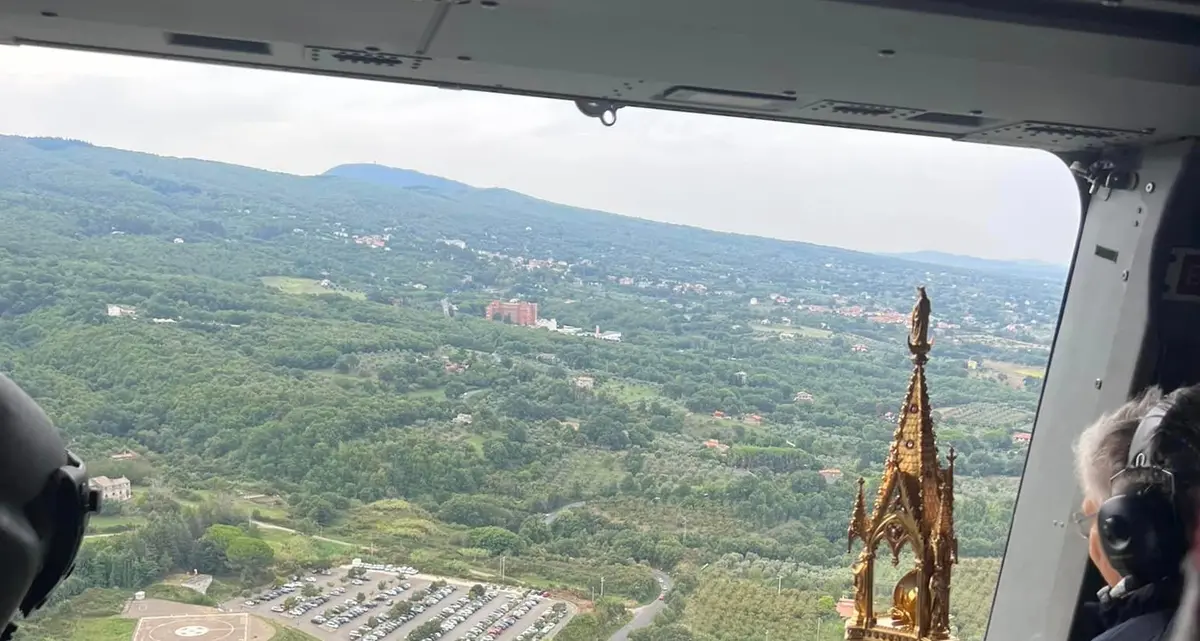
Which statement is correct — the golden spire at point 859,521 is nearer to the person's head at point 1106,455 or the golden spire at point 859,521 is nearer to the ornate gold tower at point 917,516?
the ornate gold tower at point 917,516

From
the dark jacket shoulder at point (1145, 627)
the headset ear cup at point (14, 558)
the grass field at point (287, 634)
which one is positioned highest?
the dark jacket shoulder at point (1145, 627)

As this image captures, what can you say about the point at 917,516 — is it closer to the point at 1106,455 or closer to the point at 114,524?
the point at 1106,455

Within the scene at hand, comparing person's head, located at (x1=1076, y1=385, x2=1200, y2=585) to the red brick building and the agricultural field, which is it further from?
the red brick building

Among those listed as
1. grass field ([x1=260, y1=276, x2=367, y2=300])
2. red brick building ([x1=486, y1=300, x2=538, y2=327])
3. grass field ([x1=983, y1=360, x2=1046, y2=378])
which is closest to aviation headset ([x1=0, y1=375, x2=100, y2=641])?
grass field ([x1=983, y1=360, x2=1046, y2=378])

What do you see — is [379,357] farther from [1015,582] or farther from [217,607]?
[1015,582]

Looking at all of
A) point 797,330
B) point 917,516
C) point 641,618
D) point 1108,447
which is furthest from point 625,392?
point 1108,447

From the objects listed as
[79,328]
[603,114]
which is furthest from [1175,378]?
[79,328]

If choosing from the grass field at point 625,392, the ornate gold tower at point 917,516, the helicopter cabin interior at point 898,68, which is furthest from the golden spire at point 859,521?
the grass field at point 625,392
